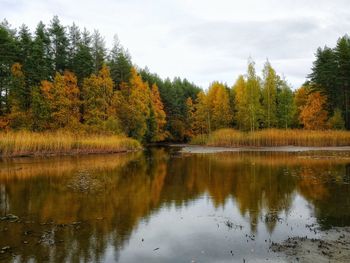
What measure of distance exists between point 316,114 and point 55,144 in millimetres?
42988

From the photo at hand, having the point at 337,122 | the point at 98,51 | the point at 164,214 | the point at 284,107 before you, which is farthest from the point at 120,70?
the point at 164,214

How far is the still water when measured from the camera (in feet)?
28.7

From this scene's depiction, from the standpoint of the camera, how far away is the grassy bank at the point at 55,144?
117 ft

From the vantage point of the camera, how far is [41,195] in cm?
1619

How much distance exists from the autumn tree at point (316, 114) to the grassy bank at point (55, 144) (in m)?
31.9

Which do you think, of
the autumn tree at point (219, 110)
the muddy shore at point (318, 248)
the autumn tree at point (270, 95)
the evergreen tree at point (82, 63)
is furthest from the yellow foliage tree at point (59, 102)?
the muddy shore at point (318, 248)

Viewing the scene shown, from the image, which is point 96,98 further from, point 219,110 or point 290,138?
point 290,138

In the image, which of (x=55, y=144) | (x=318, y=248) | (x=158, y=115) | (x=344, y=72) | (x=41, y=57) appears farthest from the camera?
(x=158, y=115)

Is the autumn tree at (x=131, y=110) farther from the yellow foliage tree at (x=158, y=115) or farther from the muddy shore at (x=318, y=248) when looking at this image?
the muddy shore at (x=318, y=248)

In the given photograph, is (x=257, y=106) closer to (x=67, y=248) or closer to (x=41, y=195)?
(x=41, y=195)

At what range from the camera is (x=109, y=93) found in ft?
180

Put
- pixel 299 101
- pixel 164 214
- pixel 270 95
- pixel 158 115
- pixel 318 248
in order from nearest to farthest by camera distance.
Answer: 1. pixel 318 248
2. pixel 164 214
3. pixel 270 95
4. pixel 158 115
5. pixel 299 101

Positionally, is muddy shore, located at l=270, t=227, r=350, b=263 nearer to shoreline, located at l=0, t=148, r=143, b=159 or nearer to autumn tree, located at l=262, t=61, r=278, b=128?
shoreline, located at l=0, t=148, r=143, b=159

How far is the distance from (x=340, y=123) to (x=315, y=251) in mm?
51617
